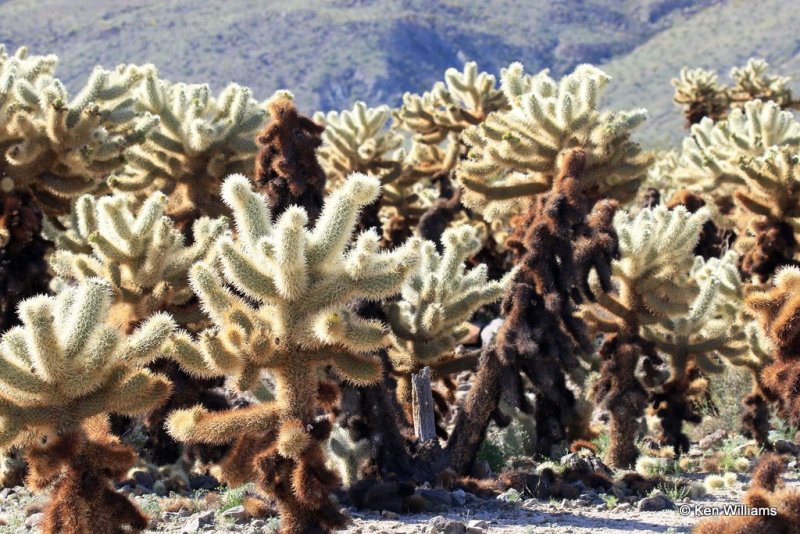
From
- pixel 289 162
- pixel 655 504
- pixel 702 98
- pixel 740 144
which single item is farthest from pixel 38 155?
pixel 702 98

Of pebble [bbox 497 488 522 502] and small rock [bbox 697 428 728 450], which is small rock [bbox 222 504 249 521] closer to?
pebble [bbox 497 488 522 502]

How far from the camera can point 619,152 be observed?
9.90 m

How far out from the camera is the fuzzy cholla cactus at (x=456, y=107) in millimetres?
15758

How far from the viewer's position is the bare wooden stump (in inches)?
352

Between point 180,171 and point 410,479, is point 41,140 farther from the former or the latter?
point 410,479

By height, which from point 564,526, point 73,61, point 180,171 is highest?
point 73,61

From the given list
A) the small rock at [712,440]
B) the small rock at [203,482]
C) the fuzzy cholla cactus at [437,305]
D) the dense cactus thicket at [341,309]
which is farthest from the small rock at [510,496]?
the small rock at [712,440]

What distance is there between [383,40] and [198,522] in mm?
73266

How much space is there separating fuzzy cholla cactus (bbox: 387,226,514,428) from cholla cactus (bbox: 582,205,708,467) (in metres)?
1.21

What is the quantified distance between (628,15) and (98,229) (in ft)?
296

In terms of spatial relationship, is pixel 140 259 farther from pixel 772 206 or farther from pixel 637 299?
pixel 772 206

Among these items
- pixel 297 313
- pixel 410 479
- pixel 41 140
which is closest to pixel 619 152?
pixel 410 479

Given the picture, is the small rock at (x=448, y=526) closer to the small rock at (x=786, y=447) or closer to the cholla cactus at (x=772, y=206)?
the small rock at (x=786, y=447)

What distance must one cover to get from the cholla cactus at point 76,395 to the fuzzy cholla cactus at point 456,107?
33.3ft
